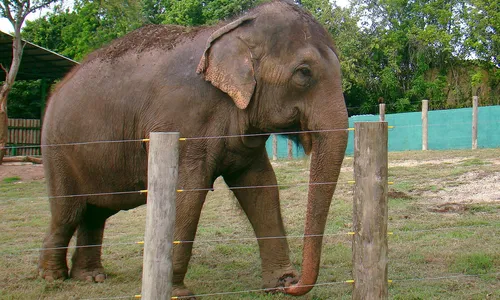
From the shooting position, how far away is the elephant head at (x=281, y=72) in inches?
201

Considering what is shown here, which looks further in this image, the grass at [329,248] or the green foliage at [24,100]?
the green foliage at [24,100]

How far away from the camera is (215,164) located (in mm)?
5434

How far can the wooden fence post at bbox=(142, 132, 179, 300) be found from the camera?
3842 mm

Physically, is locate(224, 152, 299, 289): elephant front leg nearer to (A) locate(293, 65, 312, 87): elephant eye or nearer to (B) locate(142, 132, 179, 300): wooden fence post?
(A) locate(293, 65, 312, 87): elephant eye

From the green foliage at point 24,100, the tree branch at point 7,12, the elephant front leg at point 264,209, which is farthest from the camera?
the green foliage at point 24,100

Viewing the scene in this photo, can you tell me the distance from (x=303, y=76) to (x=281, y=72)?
0.68ft

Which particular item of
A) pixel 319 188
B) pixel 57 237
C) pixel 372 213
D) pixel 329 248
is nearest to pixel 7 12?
pixel 57 237

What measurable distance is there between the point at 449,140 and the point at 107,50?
17401mm

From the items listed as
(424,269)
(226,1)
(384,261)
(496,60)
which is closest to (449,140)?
(496,60)

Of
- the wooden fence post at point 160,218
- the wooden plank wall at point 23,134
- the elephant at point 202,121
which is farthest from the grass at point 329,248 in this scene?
the wooden plank wall at point 23,134

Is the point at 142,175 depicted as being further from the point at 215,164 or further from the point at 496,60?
the point at 496,60

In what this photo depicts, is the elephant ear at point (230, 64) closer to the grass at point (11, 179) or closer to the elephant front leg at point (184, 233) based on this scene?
the elephant front leg at point (184, 233)

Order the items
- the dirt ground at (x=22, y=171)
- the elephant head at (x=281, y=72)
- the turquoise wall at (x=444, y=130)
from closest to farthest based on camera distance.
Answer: the elephant head at (x=281, y=72) → the dirt ground at (x=22, y=171) → the turquoise wall at (x=444, y=130)

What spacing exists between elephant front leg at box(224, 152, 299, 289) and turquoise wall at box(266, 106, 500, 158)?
13683 millimetres
